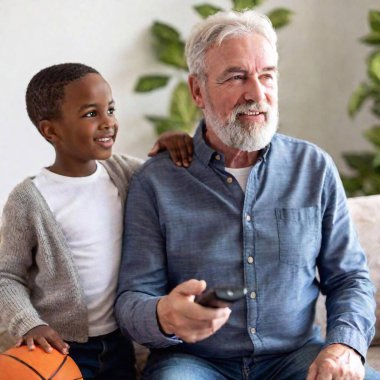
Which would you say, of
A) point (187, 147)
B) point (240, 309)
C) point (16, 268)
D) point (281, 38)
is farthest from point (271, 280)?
point (281, 38)

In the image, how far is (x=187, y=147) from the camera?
5.91 feet

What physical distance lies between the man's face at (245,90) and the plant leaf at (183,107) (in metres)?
1.45

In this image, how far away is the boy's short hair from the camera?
1.66 m

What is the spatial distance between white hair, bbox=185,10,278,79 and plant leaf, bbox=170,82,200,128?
4.61 feet

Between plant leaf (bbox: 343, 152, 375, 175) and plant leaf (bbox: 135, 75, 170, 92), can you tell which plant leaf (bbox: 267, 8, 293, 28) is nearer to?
plant leaf (bbox: 135, 75, 170, 92)

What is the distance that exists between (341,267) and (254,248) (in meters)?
0.23

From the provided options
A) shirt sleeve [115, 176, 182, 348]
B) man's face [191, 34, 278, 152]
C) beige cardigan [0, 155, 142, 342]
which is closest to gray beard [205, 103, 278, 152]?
man's face [191, 34, 278, 152]

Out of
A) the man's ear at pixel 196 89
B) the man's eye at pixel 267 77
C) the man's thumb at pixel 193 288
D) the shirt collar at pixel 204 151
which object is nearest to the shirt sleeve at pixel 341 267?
the shirt collar at pixel 204 151

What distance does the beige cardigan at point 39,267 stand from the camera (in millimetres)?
1598

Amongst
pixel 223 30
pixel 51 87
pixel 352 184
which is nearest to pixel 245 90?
pixel 223 30

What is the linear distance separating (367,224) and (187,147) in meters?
0.58

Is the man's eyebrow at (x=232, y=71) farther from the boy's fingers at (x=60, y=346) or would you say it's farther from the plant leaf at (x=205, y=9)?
the plant leaf at (x=205, y=9)

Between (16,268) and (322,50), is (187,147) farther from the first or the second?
(322,50)

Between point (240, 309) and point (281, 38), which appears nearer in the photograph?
point (240, 309)
